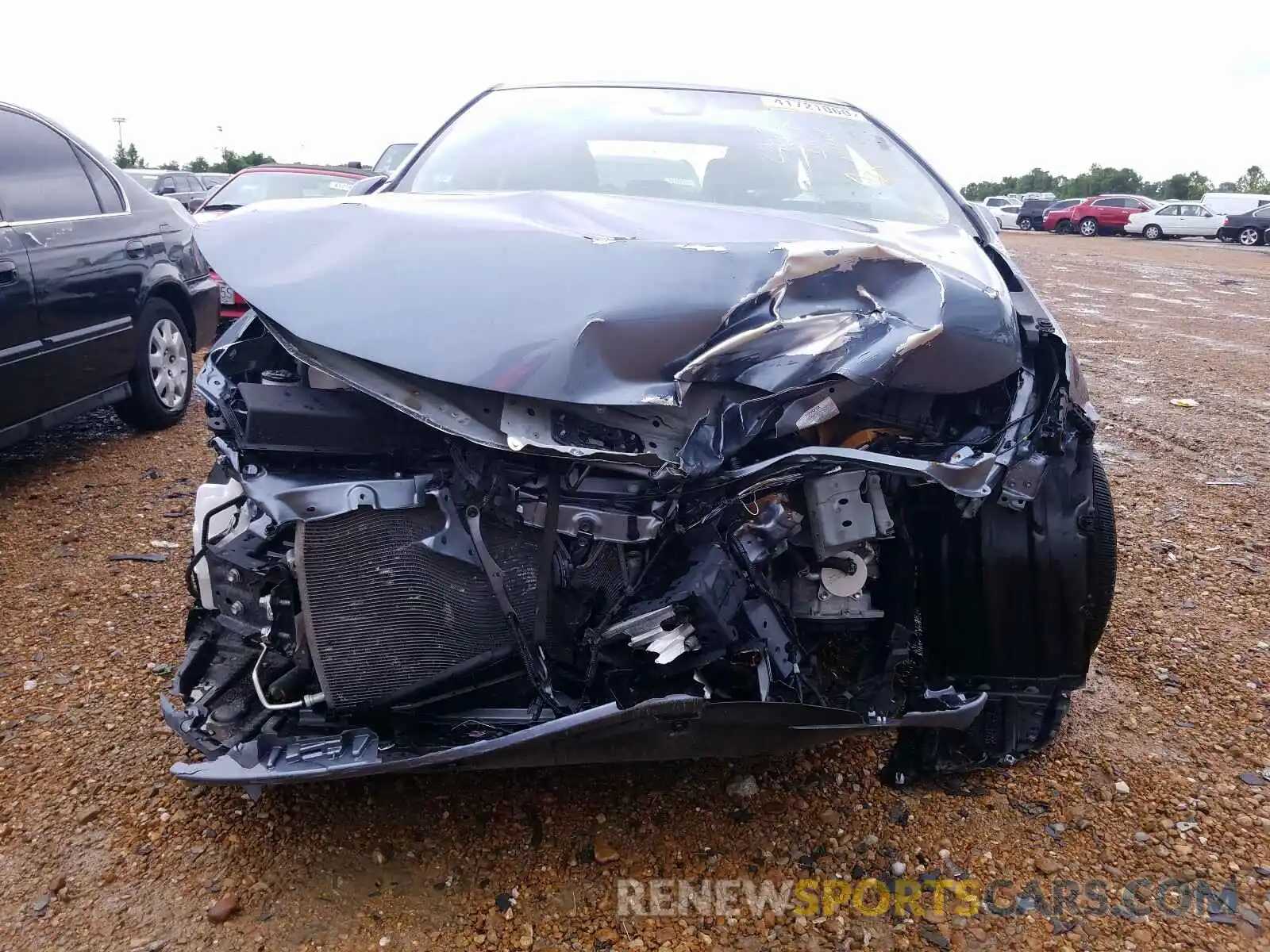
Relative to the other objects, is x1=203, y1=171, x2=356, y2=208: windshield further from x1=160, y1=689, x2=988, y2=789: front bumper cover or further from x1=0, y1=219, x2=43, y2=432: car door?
x1=160, y1=689, x2=988, y2=789: front bumper cover

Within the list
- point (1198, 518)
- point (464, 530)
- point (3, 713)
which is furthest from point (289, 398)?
point (1198, 518)

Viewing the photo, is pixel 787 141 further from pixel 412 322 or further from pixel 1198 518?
pixel 1198 518

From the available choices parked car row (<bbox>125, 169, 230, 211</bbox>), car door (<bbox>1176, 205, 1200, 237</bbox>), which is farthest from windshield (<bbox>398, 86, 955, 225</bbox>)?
car door (<bbox>1176, 205, 1200, 237</bbox>)

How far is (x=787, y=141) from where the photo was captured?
329 cm

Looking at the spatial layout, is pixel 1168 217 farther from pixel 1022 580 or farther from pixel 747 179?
pixel 1022 580

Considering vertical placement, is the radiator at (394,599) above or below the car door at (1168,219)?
above

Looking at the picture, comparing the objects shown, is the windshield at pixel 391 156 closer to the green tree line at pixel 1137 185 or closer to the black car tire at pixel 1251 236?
the black car tire at pixel 1251 236

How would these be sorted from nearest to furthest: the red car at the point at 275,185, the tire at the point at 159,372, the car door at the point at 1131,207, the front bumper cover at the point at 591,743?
1. the front bumper cover at the point at 591,743
2. the tire at the point at 159,372
3. the red car at the point at 275,185
4. the car door at the point at 1131,207

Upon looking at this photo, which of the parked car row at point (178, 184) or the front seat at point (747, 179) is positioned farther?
the parked car row at point (178, 184)

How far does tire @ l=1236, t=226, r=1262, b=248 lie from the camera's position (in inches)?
1049

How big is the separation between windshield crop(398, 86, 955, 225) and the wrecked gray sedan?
0.76 meters

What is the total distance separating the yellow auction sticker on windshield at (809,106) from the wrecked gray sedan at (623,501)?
1371mm

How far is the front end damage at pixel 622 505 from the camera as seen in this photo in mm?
1874

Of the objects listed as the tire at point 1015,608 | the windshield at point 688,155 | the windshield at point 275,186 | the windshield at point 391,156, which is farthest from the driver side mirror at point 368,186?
the windshield at point 391,156
